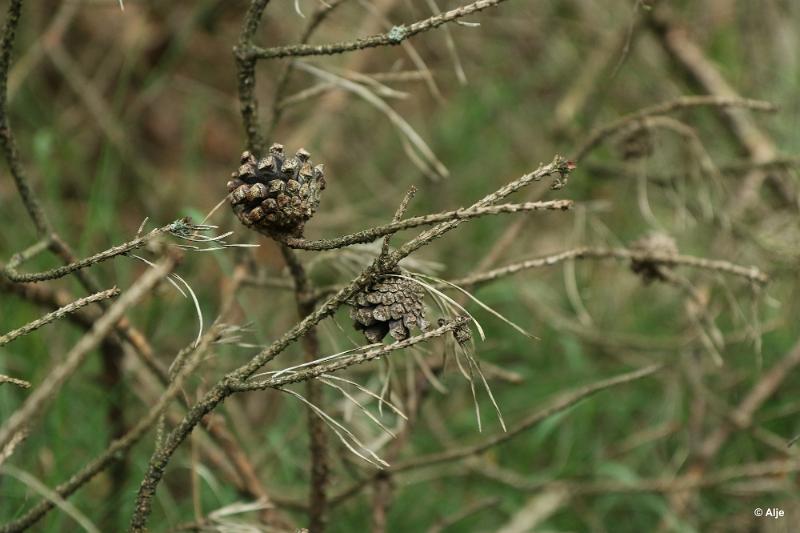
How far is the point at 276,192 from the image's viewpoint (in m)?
0.94

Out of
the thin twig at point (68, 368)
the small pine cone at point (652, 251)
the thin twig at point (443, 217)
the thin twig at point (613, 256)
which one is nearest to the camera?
the thin twig at point (68, 368)

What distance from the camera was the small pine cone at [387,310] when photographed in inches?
37.3

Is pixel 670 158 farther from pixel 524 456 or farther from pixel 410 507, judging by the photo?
pixel 410 507

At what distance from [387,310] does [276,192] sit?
18cm

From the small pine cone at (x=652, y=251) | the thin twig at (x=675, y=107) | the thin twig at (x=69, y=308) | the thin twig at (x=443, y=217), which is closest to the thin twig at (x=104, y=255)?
the thin twig at (x=69, y=308)

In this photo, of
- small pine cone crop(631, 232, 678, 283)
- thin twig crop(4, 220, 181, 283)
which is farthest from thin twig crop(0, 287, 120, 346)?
small pine cone crop(631, 232, 678, 283)

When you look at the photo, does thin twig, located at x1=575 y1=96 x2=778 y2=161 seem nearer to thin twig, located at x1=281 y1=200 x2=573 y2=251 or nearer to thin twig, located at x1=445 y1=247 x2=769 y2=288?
thin twig, located at x1=445 y1=247 x2=769 y2=288

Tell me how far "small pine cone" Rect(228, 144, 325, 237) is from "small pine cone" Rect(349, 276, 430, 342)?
0.38 ft

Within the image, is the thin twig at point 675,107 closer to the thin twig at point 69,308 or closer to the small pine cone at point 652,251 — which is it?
the small pine cone at point 652,251

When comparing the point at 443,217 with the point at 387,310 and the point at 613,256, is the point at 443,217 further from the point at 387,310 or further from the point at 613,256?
the point at 613,256

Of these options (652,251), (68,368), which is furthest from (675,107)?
(68,368)

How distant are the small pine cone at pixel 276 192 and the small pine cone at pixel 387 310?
0.11 m

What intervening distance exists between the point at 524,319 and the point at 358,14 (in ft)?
4.49

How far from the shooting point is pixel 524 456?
213 centimetres
